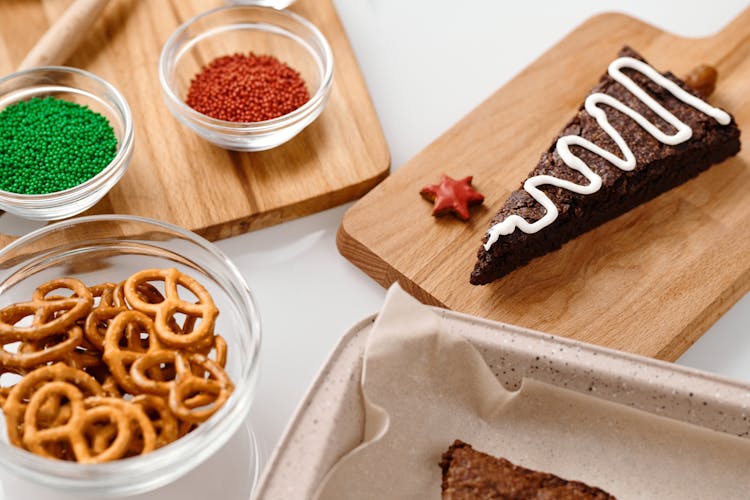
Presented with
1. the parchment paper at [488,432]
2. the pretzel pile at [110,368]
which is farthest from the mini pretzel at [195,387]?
the parchment paper at [488,432]

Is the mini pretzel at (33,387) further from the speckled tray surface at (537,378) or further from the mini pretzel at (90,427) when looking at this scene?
the speckled tray surface at (537,378)

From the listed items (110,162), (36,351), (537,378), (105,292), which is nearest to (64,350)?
(36,351)

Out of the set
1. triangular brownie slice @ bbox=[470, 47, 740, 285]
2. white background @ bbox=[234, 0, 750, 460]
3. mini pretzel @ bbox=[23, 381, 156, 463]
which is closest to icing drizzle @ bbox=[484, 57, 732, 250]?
triangular brownie slice @ bbox=[470, 47, 740, 285]

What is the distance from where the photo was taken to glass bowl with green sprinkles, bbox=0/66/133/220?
209 cm

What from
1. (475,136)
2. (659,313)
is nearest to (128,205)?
(475,136)

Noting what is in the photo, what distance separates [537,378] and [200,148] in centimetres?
100

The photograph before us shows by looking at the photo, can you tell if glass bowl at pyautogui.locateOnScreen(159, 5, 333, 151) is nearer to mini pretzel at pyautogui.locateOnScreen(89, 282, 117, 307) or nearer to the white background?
the white background

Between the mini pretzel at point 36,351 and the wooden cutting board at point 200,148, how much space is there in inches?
17.7

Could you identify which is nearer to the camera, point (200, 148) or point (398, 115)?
point (200, 148)

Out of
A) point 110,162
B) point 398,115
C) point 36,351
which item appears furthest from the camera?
point 398,115

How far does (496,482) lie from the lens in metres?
1.75

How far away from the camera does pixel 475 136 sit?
234cm

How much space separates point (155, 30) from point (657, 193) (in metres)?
1.32

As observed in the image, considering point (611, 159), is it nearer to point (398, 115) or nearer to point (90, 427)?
point (398, 115)
